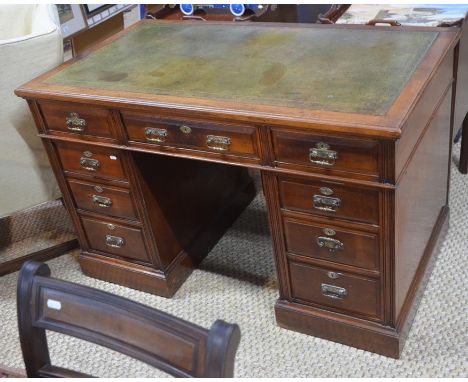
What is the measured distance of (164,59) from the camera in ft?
5.49

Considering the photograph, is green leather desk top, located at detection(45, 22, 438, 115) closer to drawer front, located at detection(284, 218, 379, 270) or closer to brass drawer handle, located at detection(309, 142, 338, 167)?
brass drawer handle, located at detection(309, 142, 338, 167)

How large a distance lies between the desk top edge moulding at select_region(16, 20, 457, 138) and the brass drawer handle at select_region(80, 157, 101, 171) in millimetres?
215

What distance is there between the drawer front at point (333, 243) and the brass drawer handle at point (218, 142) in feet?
0.81

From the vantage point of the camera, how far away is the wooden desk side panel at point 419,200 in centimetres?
143

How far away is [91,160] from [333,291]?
29.8 inches

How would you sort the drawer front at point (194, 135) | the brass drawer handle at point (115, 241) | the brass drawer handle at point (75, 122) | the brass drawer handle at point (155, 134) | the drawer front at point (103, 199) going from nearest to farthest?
the drawer front at point (194, 135)
the brass drawer handle at point (155, 134)
the brass drawer handle at point (75, 122)
the drawer front at point (103, 199)
the brass drawer handle at point (115, 241)

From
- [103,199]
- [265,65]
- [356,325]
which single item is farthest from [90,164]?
[356,325]

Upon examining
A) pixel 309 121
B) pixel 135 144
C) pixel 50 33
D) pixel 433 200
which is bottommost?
pixel 433 200

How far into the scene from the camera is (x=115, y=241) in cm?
187

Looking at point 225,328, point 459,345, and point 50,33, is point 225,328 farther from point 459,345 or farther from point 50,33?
point 50,33

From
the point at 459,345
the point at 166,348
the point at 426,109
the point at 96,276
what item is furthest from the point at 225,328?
the point at 96,276

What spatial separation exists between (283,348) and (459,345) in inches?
18.3

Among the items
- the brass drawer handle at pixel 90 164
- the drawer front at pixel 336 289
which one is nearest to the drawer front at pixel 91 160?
the brass drawer handle at pixel 90 164

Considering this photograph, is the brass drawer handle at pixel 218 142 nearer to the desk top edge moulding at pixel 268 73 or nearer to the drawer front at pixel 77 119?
the desk top edge moulding at pixel 268 73
